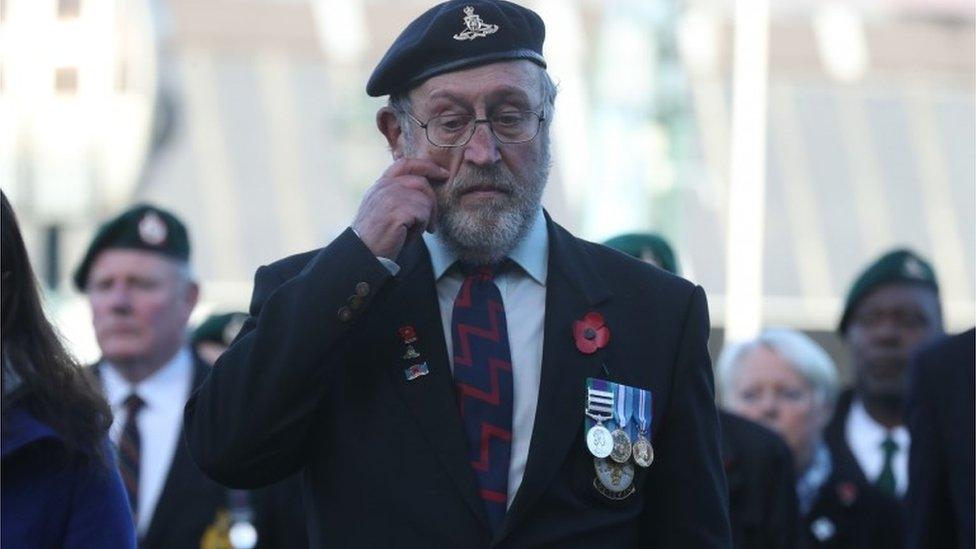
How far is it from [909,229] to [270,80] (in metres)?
9.61

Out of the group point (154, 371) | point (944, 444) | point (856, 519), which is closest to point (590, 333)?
point (944, 444)

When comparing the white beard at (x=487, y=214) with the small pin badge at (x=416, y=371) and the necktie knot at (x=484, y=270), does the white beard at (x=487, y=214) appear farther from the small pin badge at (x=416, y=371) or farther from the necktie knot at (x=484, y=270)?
the small pin badge at (x=416, y=371)

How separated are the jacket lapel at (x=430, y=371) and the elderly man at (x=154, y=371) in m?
2.34

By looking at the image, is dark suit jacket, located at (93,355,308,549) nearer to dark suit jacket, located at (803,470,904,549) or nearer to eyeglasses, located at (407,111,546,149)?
dark suit jacket, located at (803,470,904,549)

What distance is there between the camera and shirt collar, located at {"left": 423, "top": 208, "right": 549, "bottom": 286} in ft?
13.7

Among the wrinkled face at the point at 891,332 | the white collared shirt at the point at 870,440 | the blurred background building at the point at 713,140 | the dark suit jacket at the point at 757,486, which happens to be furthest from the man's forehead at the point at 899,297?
the blurred background building at the point at 713,140

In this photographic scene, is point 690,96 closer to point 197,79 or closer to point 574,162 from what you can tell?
point 574,162

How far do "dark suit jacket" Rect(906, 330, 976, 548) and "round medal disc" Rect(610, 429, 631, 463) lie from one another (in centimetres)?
135

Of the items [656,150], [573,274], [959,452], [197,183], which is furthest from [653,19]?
Answer: [197,183]

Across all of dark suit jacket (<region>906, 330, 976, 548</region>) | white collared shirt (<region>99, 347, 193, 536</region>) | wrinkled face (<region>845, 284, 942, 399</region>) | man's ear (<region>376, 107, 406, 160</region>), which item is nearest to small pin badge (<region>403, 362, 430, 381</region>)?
man's ear (<region>376, 107, 406, 160</region>)

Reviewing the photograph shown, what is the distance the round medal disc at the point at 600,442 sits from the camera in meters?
4.02

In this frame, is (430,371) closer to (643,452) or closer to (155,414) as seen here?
(643,452)

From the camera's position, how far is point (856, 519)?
7.51 meters

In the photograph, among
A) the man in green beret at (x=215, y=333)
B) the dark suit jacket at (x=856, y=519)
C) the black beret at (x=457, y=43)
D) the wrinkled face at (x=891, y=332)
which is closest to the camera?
the black beret at (x=457, y=43)
